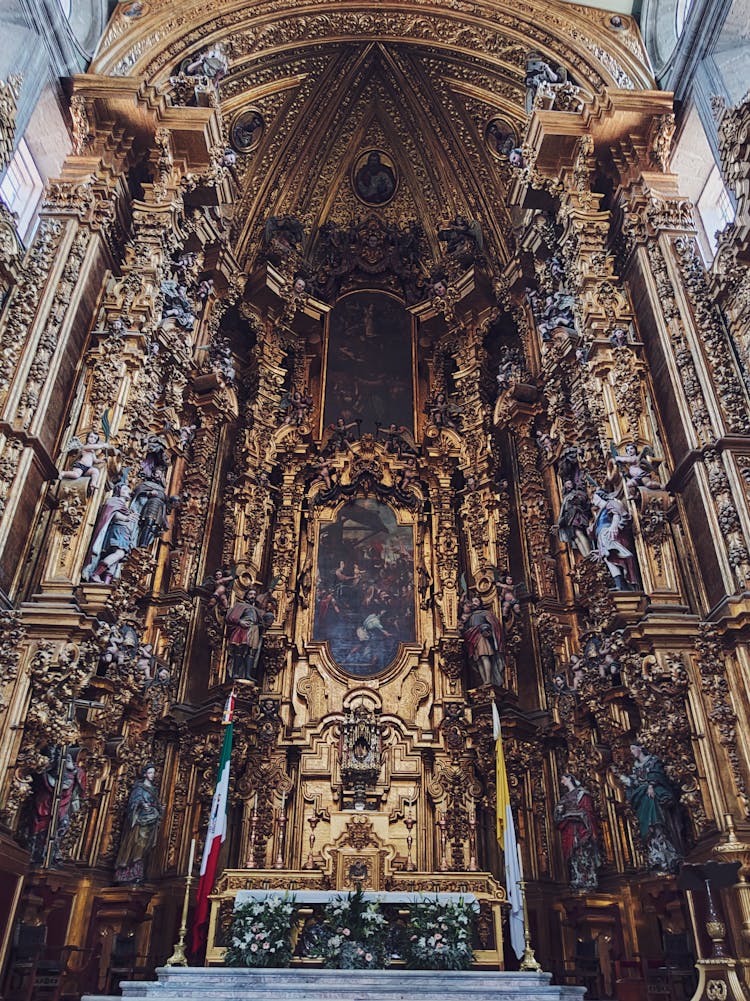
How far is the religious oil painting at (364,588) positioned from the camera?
14.6 meters

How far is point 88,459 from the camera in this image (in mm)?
10773

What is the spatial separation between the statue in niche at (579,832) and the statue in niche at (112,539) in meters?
6.95

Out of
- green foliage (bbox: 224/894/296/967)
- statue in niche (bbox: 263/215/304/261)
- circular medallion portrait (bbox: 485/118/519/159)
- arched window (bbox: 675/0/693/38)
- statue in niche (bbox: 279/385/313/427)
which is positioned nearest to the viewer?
green foliage (bbox: 224/894/296/967)

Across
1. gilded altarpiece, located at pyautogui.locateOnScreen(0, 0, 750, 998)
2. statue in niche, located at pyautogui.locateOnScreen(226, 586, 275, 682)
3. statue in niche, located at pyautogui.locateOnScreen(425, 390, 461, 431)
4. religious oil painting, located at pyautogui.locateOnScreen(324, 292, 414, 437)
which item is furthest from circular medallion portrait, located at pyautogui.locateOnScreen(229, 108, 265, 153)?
statue in niche, located at pyautogui.locateOnScreen(226, 586, 275, 682)

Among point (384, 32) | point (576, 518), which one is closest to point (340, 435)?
point (576, 518)

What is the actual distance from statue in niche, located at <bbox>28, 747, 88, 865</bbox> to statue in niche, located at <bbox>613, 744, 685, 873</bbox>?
21.9ft

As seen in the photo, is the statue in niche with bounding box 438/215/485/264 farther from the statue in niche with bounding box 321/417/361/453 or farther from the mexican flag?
the mexican flag

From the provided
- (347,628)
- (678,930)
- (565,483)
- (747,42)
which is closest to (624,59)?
(747,42)

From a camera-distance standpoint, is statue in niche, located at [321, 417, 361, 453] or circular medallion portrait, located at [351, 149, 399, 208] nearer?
statue in niche, located at [321, 417, 361, 453]

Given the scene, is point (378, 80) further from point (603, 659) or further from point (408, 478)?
point (603, 659)

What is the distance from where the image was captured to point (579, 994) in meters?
7.40

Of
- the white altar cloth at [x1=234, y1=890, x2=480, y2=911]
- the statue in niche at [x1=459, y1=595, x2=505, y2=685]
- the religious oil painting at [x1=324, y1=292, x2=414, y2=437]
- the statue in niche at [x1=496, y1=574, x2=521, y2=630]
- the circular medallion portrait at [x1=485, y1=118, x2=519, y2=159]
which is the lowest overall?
the white altar cloth at [x1=234, y1=890, x2=480, y2=911]

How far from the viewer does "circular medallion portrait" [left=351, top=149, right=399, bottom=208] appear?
19.6 m

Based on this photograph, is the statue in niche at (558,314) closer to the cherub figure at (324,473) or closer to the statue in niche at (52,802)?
the cherub figure at (324,473)
